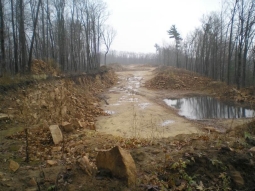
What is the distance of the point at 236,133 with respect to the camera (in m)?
6.20

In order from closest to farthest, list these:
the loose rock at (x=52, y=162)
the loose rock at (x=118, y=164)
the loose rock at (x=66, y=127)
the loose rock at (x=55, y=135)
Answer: the loose rock at (x=118, y=164) → the loose rock at (x=52, y=162) → the loose rock at (x=55, y=135) → the loose rock at (x=66, y=127)

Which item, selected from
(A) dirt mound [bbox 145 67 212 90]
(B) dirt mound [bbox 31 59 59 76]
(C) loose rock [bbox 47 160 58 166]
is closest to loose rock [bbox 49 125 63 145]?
(C) loose rock [bbox 47 160 58 166]

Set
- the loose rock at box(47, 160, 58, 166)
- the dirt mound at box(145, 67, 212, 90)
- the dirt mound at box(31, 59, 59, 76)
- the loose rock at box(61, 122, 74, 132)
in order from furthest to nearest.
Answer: the dirt mound at box(145, 67, 212, 90), the dirt mound at box(31, 59, 59, 76), the loose rock at box(61, 122, 74, 132), the loose rock at box(47, 160, 58, 166)

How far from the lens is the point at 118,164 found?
3539 mm

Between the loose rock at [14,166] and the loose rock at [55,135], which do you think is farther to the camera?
the loose rock at [55,135]

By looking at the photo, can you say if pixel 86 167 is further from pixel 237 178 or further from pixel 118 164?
pixel 237 178

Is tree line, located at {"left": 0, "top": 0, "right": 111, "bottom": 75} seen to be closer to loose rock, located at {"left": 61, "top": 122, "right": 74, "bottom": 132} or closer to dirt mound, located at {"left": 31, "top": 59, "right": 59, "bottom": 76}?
dirt mound, located at {"left": 31, "top": 59, "right": 59, "bottom": 76}

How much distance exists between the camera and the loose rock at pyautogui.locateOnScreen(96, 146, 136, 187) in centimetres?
346

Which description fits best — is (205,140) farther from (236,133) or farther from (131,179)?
(131,179)

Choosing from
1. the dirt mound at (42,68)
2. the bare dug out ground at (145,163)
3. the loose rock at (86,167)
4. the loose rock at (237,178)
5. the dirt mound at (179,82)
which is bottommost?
the loose rock at (237,178)

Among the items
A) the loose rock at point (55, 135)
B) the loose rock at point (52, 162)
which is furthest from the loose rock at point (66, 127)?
the loose rock at point (52, 162)

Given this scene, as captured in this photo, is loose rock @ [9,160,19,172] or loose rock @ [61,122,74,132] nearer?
loose rock @ [9,160,19,172]

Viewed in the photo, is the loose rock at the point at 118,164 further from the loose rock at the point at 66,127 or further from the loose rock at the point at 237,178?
the loose rock at the point at 66,127

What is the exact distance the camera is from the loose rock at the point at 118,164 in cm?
346
